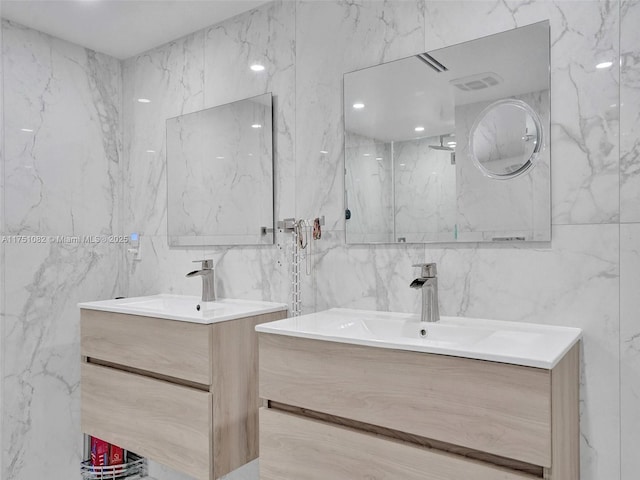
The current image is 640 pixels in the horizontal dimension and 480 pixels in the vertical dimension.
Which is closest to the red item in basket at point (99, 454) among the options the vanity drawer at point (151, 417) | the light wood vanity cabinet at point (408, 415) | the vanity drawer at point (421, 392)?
the vanity drawer at point (151, 417)

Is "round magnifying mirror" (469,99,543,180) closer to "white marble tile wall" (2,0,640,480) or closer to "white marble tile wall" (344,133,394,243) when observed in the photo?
"white marble tile wall" (2,0,640,480)

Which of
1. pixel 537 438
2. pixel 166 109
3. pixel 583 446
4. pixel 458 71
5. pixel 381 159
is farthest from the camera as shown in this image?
pixel 166 109

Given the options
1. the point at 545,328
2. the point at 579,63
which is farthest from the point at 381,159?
the point at 545,328

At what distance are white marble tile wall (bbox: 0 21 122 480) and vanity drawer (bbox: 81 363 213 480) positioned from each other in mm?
377

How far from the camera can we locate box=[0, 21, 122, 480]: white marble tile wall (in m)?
2.37

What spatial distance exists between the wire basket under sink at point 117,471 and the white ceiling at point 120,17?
238 cm

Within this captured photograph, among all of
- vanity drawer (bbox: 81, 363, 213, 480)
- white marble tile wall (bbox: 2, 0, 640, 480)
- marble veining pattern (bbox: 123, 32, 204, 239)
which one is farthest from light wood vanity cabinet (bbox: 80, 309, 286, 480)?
marble veining pattern (bbox: 123, 32, 204, 239)

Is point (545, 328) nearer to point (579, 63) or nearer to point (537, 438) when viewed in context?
point (537, 438)

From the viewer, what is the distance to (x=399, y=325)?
1.69 m

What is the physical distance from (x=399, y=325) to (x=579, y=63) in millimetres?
1041

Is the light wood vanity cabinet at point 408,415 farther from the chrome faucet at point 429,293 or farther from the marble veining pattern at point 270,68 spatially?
the marble veining pattern at point 270,68

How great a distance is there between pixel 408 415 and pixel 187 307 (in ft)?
4.57

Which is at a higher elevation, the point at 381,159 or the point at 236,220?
the point at 381,159

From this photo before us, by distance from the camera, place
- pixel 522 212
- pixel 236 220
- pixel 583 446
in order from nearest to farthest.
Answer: pixel 583 446
pixel 522 212
pixel 236 220
